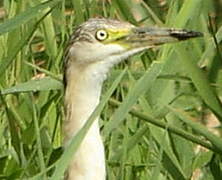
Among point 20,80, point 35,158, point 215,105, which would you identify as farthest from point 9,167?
point 215,105

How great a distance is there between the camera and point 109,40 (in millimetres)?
3604

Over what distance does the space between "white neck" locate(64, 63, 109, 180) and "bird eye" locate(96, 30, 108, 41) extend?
0.09 metres

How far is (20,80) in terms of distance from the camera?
14.4 feet

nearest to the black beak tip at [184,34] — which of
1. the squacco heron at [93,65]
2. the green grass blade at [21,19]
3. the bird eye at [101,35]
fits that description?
the squacco heron at [93,65]

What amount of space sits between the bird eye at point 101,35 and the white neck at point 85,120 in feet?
0.31

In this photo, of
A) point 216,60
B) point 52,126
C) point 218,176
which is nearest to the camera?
point 218,176

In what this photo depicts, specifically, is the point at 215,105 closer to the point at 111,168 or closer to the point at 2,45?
the point at 111,168

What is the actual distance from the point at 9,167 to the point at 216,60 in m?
0.97

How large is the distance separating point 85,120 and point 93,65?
0.16 meters

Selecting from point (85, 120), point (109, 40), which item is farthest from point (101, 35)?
point (85, 120)

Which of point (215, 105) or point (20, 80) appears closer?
point (215, 105)

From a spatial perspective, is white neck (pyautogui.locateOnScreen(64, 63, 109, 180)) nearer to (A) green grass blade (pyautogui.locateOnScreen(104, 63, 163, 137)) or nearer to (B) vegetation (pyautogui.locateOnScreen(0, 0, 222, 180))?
(B) vegetation (pyautogui.locateOnScreen(0, 0, 222, 180))

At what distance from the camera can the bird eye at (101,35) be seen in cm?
361

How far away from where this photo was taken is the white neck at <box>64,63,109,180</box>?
3.52 metres
